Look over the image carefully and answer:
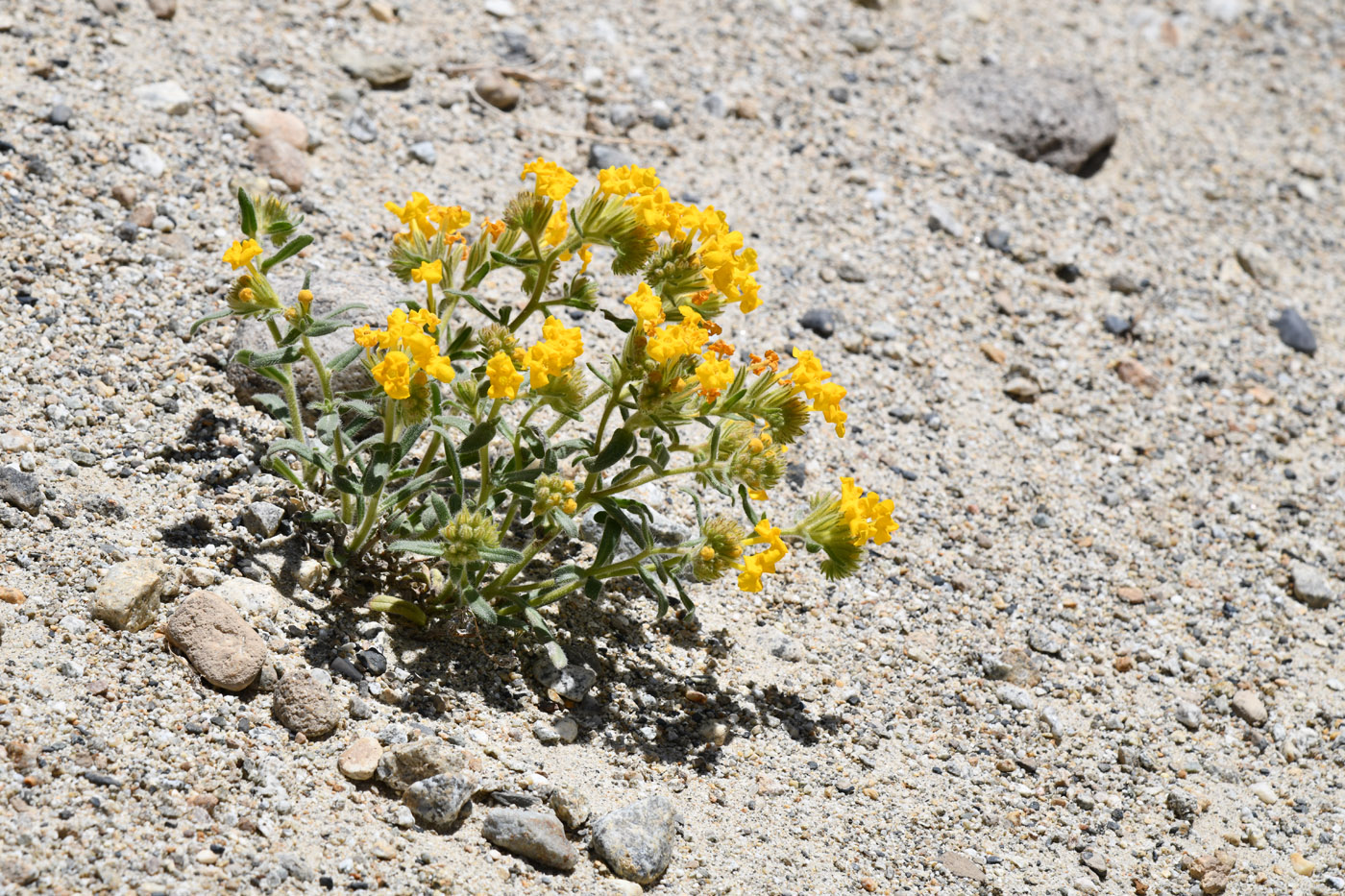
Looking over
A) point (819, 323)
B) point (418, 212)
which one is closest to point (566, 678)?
point (418, 212)

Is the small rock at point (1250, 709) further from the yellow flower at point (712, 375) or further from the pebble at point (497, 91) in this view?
the pebble at point (497, 91)

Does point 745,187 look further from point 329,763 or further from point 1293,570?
point 329,763

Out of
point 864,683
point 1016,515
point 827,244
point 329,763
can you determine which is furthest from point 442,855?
point 827,244

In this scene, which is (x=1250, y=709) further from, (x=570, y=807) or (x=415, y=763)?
(x=415, y=763)

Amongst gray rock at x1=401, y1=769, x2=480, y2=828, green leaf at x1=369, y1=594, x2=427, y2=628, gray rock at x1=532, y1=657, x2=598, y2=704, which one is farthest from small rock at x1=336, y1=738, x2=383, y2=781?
gray rock at x1=532, y1=657, x2=598, y2=704

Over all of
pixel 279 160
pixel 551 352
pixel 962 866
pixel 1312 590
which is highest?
pixel 551 352

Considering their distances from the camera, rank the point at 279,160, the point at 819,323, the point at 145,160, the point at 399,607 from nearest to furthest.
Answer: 1. the point at 399,607
2. the point at 145,160
3. the point at 279,160
4. the point at 819,323
